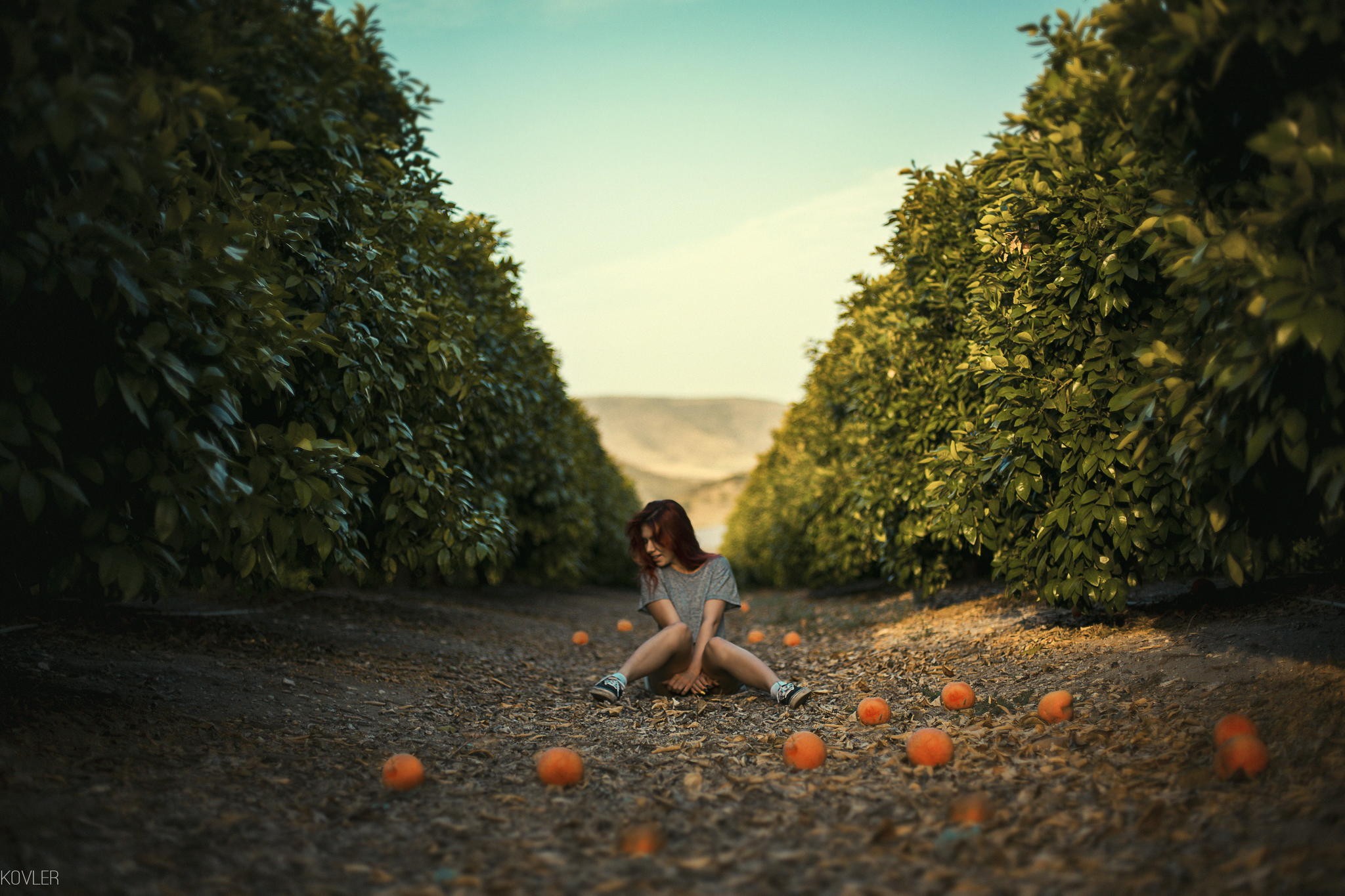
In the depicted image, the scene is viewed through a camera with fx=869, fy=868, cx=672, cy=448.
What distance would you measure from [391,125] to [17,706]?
4796mm

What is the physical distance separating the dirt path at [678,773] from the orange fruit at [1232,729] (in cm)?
11

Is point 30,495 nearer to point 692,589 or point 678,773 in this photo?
point 678,773

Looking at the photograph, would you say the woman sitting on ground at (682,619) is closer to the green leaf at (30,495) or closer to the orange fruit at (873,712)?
the orange fruit at (873,712)

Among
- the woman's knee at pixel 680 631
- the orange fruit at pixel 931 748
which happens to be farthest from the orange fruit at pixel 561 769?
the woman's knee at pixel 680 631

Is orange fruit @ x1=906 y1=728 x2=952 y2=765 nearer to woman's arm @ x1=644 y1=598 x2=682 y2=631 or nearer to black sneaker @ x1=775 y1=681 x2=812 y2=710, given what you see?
black sneaker @ x1=775 y1=681 x2=812 y2=710

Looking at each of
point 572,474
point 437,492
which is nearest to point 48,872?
point 437,492

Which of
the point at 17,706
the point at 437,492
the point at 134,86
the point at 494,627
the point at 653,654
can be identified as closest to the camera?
the point at 134,86

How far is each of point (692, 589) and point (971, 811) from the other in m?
2.76

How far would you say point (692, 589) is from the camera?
17.9 ft

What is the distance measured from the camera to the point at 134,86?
8.64 feet

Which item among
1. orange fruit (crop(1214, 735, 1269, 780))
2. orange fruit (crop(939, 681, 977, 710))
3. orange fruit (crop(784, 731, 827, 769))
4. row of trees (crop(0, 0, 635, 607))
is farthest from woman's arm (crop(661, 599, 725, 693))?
orange fruit (crop(1214, 735, 1269, 780))

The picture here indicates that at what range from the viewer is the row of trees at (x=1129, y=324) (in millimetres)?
2732

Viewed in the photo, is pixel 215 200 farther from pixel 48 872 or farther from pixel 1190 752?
pixel 1190 752

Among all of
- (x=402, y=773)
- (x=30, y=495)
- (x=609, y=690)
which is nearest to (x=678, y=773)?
(x=402, y=773)
